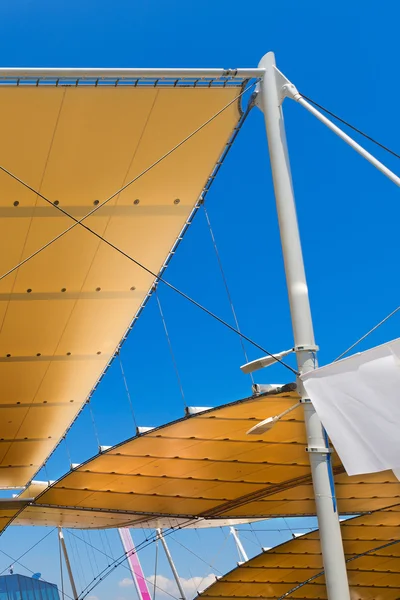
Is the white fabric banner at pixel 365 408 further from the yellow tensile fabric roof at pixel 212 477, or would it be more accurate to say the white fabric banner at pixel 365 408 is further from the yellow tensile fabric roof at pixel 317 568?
the yellow tensile fabric roof at pixel 317 568

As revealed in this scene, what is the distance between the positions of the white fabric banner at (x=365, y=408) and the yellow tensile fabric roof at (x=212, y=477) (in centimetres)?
418

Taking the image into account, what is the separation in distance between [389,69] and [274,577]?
80.8m

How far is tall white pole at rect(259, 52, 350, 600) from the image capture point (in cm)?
955

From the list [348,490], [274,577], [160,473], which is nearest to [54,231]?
[160,473]

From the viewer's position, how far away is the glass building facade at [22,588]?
192 feet

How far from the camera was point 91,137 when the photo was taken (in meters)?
12.8

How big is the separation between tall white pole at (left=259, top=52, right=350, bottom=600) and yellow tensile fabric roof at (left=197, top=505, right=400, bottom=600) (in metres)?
17.0

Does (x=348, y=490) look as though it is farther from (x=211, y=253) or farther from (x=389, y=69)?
(x=211, y=253)

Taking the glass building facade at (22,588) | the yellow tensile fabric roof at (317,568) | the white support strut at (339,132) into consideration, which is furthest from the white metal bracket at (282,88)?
the glass building facade at (22,588)

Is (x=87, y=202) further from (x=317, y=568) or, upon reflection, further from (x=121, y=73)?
(x=317, y=568)

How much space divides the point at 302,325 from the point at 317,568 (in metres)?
22.7

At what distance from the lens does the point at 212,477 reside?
2180cm

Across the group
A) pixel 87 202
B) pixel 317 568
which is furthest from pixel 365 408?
pixel 317 568

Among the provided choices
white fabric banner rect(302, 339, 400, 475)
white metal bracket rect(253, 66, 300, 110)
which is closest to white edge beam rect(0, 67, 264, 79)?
white metal bracket rect(253, 66, 300, 110)
